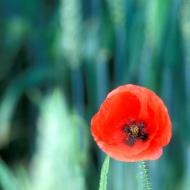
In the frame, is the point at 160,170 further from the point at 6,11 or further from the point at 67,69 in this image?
the point at 6,11

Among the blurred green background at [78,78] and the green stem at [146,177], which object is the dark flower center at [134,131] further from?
the blurred green background at [78,78]

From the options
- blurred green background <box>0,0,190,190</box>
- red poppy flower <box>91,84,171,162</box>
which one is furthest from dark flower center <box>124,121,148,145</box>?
blurred green background <box>0,0,190,190</box>

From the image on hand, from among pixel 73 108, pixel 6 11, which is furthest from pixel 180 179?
pixel 6 11

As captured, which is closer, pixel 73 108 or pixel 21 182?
pixel 21 182

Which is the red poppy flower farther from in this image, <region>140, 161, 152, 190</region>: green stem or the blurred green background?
the blurred green background

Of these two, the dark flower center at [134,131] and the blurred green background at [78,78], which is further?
the blurred green background at [78,78]

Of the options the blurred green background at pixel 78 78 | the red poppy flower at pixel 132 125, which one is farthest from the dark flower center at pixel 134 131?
the blurred green background at pixel 78 78

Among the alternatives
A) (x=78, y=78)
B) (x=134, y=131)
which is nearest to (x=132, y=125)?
(x=134, y=131)
